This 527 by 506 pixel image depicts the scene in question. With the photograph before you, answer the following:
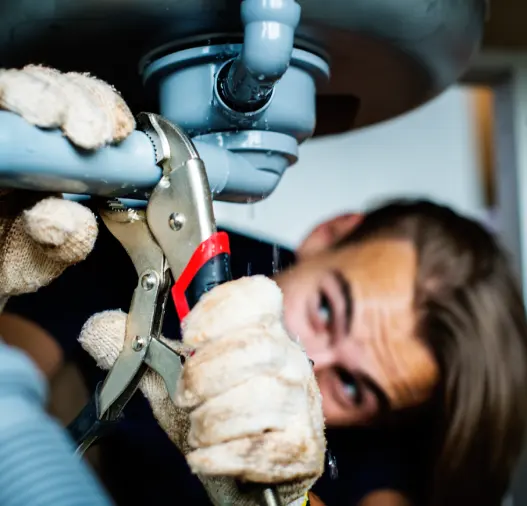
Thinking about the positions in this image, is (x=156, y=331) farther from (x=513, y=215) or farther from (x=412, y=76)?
(x=513, y=215)

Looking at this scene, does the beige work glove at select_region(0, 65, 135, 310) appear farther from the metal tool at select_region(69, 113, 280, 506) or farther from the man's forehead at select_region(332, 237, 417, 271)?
the man's forehead at select_region(332, 237, 417, 271)

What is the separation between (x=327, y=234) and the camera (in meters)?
0.77

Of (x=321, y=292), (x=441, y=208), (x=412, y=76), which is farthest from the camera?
(x=441, y=208)

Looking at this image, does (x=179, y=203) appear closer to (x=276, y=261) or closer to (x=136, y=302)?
(x=136, y=302)

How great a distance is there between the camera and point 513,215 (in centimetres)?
81

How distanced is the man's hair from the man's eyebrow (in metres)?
0.07

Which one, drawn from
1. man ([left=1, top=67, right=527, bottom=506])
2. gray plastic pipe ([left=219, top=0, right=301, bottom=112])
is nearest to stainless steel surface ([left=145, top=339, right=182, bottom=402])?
gray plastic pipe ([left=219, top=0, right=301, bottom=112])

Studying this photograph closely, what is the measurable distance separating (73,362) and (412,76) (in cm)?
36

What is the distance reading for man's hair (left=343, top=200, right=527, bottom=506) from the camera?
665mm

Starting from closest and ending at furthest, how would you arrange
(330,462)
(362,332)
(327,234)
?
(330,462) → (362,332) → (327,234)

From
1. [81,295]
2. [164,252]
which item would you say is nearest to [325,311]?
[81,295]

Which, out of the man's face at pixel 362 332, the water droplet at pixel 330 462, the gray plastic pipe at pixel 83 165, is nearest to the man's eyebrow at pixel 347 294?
the man's face at pixel 362 332

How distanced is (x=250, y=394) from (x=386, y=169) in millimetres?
664

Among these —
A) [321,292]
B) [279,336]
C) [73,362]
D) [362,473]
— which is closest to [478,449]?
[362,473]
